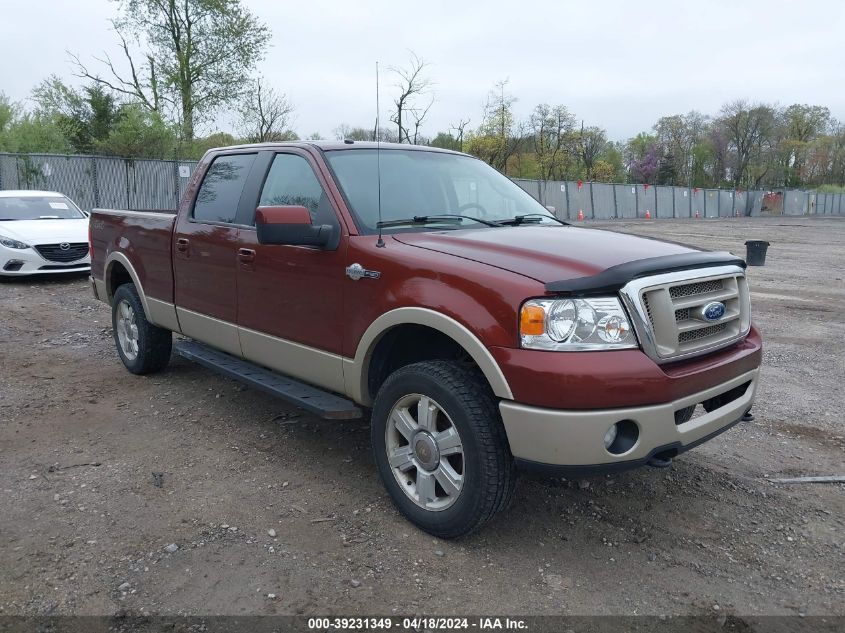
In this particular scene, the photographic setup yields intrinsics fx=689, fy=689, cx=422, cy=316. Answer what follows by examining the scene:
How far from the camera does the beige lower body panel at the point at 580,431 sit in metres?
2.81

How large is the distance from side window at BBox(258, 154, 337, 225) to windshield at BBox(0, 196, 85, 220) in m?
9.71

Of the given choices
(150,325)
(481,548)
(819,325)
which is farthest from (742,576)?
(819,325)

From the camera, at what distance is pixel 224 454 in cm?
443

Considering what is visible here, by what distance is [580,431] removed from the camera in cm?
281

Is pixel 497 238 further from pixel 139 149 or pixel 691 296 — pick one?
pixel 139 149

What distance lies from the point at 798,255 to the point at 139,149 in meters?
24.1

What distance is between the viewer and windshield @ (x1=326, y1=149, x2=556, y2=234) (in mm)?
3957

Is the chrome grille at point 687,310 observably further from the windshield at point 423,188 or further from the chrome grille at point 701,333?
the windshield at point 423,188

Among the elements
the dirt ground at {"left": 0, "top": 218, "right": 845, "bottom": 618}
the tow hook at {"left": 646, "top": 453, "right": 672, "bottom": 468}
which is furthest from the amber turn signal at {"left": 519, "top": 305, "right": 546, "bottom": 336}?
the dirt ground at {"left": 0, "top": 218, "right": 845, "bottom": 618}

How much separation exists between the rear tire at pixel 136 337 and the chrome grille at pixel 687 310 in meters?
4.32

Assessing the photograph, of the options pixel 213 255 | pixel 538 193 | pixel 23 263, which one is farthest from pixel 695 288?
pixel 538 193

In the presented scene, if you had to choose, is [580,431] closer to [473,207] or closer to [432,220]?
[432,220]

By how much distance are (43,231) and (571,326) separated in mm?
11208

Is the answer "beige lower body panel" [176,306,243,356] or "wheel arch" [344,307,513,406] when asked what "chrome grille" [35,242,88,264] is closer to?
"beige lower body panel" [176,306,243,356]
